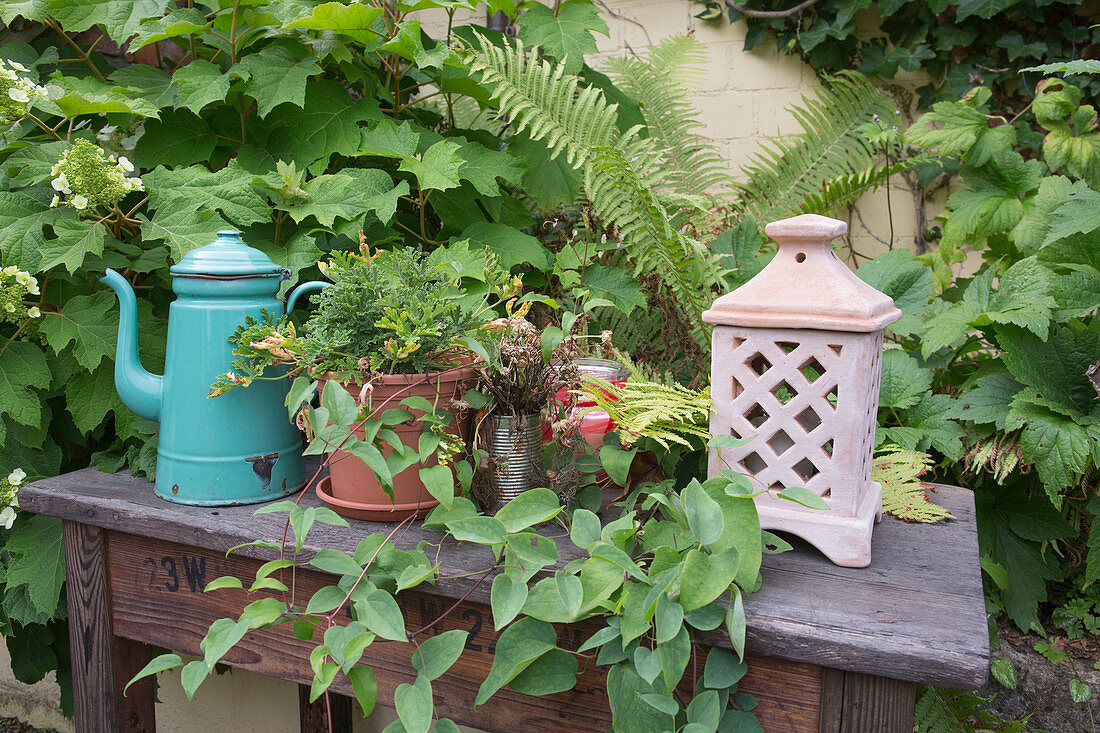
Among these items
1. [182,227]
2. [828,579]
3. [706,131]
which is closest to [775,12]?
[706,131]

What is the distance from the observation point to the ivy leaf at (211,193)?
43.3 inches

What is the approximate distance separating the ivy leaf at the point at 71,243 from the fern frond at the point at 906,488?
1125mm

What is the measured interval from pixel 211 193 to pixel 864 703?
1.07 meters

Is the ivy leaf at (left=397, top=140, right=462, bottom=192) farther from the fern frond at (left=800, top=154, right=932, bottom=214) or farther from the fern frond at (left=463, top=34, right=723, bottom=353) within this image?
the fern frond at (left=800, top=154, right=932, bottom=214)

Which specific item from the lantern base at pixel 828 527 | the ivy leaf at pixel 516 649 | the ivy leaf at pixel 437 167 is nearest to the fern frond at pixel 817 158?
the ivy leaf at pixel 437 167

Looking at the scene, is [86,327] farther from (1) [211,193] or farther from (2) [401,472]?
(2) [401,472]

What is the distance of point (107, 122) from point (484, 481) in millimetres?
903

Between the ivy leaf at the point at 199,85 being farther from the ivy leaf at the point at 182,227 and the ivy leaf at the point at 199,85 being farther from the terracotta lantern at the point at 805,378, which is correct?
the terracotta lantern at the point at 805,378

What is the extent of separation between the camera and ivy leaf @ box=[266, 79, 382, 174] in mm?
1267

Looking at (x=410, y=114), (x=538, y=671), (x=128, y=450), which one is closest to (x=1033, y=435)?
(x=538, y=671)

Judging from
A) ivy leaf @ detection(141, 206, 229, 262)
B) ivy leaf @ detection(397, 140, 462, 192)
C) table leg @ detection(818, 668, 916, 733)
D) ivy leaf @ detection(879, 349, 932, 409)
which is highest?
ivy leaf @ detection(397, 140, 462, 192)

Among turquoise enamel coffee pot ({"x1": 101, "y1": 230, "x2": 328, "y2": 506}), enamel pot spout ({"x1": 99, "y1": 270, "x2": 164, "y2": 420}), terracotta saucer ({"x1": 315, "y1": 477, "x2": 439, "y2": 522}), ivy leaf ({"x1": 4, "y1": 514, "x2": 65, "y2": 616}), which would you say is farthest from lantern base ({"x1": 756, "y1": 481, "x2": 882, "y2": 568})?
ivy leaf ({"x1": 4, "y1": 514, "x2": 65, "y2": 616})

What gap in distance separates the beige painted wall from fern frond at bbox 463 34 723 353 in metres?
0.94

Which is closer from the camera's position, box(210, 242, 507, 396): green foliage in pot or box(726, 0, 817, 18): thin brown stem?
box(210, 242, 507, 396): green foliage in pot
